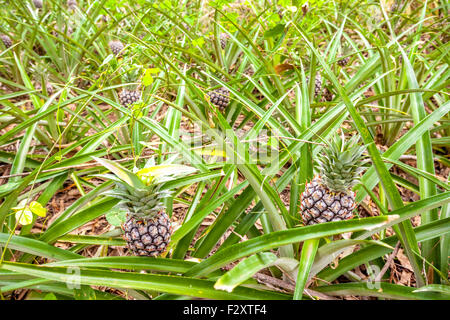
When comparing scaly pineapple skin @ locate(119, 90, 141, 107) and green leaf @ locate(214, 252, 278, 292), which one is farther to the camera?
scaly pineapple skin @ locate(119, 90, 141, 107)

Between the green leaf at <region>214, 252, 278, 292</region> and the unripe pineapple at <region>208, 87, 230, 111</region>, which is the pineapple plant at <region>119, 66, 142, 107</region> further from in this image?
the green leaf at <region>214, 252, 278, 292</region>

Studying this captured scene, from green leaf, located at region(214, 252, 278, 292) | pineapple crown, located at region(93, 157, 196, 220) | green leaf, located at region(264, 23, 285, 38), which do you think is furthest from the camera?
green leaf, located at region(264, 23, 285, 38)

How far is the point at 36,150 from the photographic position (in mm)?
1569

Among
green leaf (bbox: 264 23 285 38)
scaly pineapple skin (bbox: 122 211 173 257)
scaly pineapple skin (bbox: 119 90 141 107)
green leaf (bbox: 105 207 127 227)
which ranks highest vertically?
green leaf (bbox: 264 23 285 38)

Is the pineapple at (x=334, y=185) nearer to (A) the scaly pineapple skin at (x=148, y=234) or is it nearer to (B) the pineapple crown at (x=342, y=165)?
(B) the pineapple crown at (x=342, y=165)

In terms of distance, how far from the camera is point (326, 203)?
78 cm

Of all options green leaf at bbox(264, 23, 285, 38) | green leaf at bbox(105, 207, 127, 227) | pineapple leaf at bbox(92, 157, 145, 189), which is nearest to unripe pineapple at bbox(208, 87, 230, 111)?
green leaf at bbox(264, 23, 285, 38)

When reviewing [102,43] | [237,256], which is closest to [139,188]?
[237,256]

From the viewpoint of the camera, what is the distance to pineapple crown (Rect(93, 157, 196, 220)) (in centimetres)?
65

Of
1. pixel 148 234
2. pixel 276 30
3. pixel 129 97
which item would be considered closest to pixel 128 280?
pixel 148 234

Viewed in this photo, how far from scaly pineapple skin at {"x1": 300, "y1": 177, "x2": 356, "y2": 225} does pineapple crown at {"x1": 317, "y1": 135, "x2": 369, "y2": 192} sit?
2 cm
